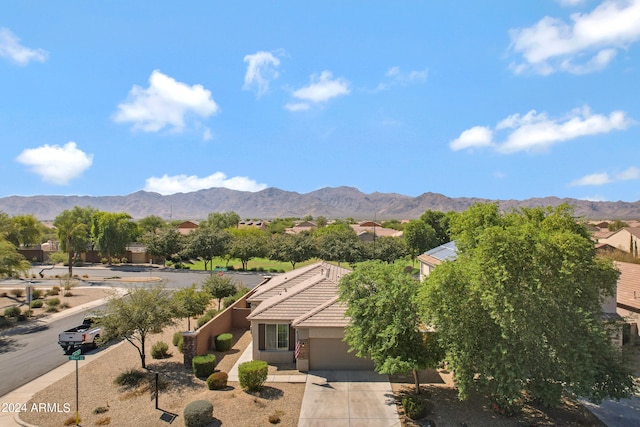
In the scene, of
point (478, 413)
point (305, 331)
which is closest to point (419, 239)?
point (305, 331)

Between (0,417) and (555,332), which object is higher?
(555,332)

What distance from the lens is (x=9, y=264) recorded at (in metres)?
29.8

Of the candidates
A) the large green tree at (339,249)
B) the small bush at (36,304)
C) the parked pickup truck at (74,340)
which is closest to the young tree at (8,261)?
the small bush at (36,304)

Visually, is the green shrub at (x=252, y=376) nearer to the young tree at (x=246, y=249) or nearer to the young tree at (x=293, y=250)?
the young tree at (x=293, y=250)

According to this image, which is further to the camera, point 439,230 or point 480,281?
point 439,230

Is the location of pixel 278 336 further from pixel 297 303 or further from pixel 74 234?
pixel 74 234

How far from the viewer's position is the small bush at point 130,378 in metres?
17.2

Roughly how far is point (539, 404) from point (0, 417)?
20.4 metres

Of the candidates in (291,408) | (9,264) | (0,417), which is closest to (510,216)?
(291,408)

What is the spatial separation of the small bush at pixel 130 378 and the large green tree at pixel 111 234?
172ft

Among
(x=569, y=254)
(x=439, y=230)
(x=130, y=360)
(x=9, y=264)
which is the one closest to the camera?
(x=569, y=254)

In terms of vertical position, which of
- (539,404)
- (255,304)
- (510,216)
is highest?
(510,216)

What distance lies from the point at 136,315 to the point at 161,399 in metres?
4.09

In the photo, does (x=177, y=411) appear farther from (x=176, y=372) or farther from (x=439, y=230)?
(x=439, y=230)
